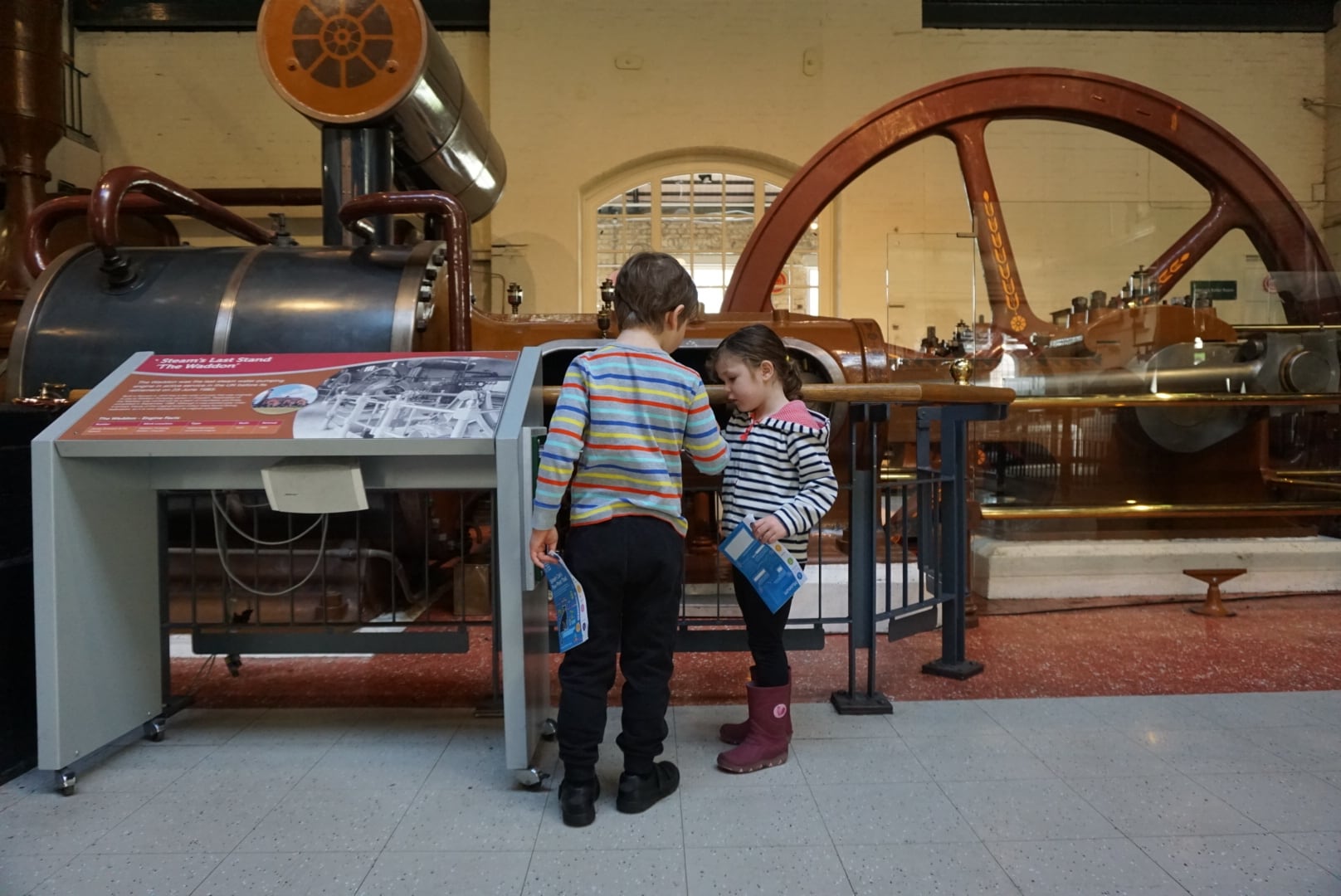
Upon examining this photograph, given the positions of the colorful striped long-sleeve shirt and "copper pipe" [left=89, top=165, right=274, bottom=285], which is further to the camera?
"copper pipe" [left=89, top=165, right=274, bottom=285]

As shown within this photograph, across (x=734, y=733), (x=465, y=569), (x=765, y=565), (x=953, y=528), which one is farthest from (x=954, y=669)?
(x=465, y=569)

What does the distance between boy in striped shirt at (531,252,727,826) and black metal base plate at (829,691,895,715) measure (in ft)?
2.49

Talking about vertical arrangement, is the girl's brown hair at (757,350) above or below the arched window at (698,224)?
below

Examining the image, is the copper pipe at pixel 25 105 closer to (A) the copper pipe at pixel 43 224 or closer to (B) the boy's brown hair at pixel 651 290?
(A) the copper pipe at pixel 43 224

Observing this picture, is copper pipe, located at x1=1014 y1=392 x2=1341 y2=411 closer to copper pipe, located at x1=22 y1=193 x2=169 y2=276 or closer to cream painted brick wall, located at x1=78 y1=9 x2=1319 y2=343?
cream painted brick wall, located at x1=78 y1=9 x2=1319 y2=343

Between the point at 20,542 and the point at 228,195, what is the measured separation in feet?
17.7

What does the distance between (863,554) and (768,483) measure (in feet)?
1.83

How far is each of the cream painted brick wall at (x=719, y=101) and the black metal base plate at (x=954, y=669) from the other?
16.0 ft

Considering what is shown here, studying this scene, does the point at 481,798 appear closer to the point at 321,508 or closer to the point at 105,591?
the point at 321,508

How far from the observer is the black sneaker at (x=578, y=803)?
1.54 metres

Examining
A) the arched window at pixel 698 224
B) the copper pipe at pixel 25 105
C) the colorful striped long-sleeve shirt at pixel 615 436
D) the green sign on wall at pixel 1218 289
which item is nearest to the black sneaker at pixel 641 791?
the colorful striped long-sleeve shirt at pixel 615 436

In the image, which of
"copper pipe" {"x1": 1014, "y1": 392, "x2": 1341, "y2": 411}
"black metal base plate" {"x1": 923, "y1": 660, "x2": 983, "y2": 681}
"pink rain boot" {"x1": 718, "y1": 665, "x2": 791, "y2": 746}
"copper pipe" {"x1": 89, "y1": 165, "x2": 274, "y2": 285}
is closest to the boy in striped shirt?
"pink rain boot" {"x1": 718, "y1": 665, "x2": 791, "y2": 746}

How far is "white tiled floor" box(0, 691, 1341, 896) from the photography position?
137cm

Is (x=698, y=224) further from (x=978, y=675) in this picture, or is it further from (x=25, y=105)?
(x=978, y=675)
